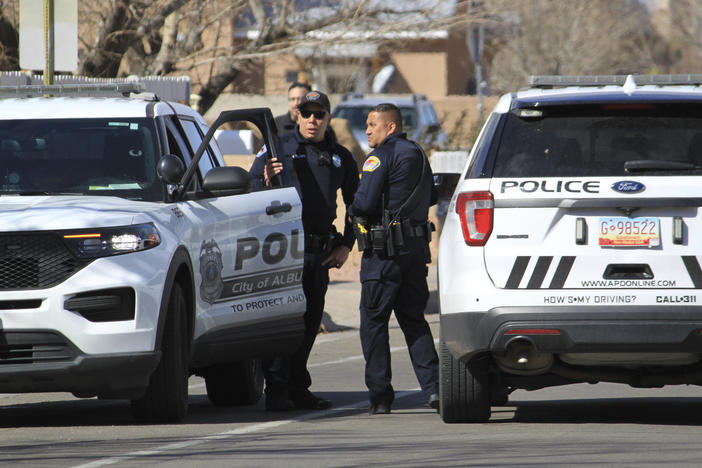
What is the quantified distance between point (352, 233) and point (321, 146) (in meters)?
0.61

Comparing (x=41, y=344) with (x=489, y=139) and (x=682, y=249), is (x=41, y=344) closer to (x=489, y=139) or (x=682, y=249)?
(x=489, y=139)

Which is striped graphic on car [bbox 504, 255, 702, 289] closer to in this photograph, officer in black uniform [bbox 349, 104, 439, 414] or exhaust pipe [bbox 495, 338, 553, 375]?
exhaust pipe [bbox 495, 338, 553, 375]

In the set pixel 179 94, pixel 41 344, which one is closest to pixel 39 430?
pixel 41 344

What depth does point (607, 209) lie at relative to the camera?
808 centimetres

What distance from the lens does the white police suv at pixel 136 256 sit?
8328mm

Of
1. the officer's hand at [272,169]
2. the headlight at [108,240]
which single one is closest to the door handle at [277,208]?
the officer's hand at [272,169]

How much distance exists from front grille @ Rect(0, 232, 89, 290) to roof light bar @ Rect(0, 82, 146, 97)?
220 centimetres

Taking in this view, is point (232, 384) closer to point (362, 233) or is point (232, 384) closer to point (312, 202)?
point (312, 202)

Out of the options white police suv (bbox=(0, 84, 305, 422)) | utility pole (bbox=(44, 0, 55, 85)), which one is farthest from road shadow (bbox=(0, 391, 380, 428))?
utility pole (bbox=(44, 0, 55, 85))

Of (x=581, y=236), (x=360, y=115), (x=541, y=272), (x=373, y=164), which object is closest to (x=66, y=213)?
(x=373, y=164)

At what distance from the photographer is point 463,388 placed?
28.7 feet

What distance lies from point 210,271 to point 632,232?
8.55 feet

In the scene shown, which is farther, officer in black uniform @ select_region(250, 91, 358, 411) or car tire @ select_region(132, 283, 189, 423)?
officer in black uniform @ select_region(250, 91, 358, 411)

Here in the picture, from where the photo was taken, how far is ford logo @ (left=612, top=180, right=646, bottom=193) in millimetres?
8031
